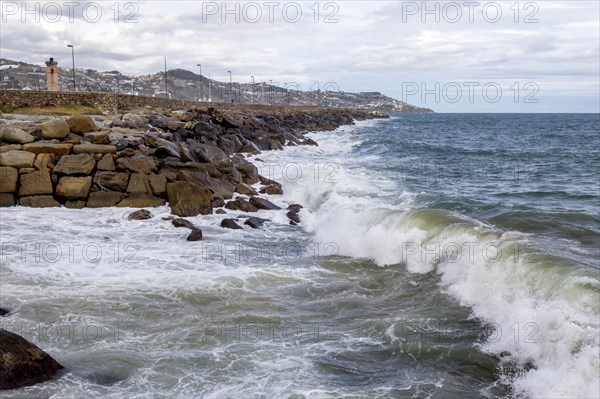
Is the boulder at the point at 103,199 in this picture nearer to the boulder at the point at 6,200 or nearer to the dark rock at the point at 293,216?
the boulder at the point at 6,200

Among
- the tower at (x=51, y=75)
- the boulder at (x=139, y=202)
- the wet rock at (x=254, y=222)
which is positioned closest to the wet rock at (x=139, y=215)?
the boulder at (x=139, y=202)

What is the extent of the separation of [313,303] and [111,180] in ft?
28.8

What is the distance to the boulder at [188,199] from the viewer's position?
49.2 feet

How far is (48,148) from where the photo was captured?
52.1ft

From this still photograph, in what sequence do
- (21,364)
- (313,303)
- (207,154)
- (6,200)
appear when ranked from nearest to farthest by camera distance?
(21,364) → (313,303) → (6,200) → (207,154)

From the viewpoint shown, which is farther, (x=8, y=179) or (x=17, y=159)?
(x=17, y=159)

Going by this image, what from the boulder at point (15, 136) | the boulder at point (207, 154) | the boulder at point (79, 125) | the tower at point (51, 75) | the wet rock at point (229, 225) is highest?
the tower at point (51, 75)

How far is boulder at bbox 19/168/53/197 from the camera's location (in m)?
15.4

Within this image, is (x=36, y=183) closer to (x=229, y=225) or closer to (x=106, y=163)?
(x=106, y=163)

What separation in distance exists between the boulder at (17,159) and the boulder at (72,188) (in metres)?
0.91

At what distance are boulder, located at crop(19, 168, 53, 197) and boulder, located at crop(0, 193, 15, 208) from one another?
249 millimetres

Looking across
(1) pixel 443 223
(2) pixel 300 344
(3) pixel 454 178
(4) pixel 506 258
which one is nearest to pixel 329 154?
(3) pixel 454 178

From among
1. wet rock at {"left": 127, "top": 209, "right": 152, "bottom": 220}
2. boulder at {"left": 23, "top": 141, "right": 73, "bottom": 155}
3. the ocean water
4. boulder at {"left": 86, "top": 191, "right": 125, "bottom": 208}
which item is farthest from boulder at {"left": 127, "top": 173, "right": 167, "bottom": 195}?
boulder at {"left": 23, "top": 141, "right": 73, "bottom": 155}

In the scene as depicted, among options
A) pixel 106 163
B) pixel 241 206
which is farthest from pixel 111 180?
pixel 241 206
